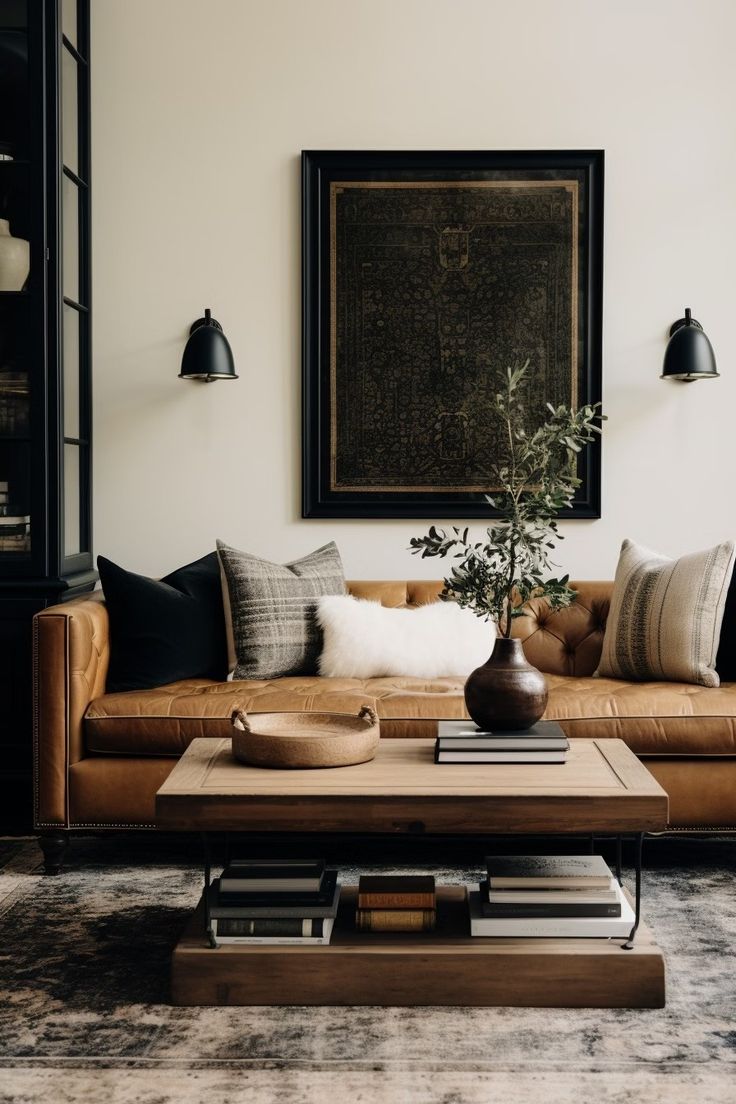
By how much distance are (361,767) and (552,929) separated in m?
0.49

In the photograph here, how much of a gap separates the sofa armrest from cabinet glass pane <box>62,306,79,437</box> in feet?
3.00

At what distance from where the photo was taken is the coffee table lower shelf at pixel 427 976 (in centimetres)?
205

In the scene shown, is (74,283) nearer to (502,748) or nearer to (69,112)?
(69,112)

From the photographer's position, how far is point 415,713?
2869mm

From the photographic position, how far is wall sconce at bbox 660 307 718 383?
3.64m

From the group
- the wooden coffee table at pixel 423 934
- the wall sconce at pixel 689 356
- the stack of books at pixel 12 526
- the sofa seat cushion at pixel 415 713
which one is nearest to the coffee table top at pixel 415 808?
the wooden coffee table at pixel 423 934

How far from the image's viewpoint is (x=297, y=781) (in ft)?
6.77

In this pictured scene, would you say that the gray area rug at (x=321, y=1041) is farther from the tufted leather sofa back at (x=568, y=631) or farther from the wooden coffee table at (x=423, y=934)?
the tufted leather sofa back at (x=568, y=631)

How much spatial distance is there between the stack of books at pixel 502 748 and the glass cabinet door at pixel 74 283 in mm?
1720

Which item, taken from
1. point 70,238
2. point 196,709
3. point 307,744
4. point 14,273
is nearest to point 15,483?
point 14,273

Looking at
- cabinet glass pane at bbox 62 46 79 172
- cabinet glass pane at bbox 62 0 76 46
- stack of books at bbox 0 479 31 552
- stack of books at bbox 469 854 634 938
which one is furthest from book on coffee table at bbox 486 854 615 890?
cabinet glass pane at bbox 62 0 76 46

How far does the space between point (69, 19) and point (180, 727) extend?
97.2 inches

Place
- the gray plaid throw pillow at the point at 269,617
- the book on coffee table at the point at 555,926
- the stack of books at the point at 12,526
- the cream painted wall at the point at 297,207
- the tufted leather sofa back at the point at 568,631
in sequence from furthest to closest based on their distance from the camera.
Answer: the cream painted wall at the point at 297,207, the tufted leather sofa back at the point at 568,631, the stack of books at the point at 12,526, the gray plaid throw pillow at the point at 269,617, the book on coffee table at the point at 555,926

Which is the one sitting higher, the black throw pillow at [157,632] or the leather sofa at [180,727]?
the black throw pillow at [157,632]
